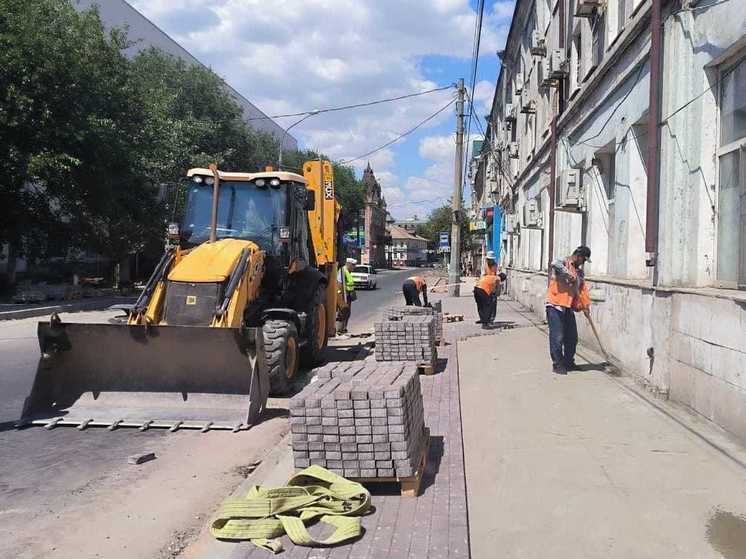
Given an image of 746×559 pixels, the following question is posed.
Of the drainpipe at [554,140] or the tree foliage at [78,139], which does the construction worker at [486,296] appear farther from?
the tree foliage at [78,139]

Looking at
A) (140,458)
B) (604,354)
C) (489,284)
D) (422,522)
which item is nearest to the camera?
(422,522)

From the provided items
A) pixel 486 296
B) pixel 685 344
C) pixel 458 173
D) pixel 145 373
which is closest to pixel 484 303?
pixel 486 296

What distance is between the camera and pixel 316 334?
393 inches

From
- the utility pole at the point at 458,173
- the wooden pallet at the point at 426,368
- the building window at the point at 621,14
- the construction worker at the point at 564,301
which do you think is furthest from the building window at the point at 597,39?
the utility pole at the point at 458,173

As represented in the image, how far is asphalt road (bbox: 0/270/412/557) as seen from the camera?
4328 millimetres

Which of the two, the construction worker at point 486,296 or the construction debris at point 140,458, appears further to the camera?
the construction worker at point 486,296

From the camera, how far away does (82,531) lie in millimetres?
4258

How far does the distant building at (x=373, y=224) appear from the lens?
94312mm

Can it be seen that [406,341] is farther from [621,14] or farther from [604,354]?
[621,14]

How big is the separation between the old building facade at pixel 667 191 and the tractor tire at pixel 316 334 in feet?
13.8

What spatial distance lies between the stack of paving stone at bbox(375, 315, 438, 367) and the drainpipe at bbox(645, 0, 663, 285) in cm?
331

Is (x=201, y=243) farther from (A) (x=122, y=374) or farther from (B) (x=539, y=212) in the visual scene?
(B) (x=539, y=212)

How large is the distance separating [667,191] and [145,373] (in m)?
5.95

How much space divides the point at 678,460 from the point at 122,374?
5.45 meters
